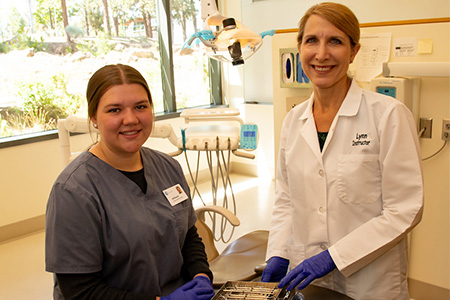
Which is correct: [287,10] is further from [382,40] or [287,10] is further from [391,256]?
[391,256]

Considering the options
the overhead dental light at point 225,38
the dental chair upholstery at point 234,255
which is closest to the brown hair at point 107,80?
the overhead dental light at point 225,38

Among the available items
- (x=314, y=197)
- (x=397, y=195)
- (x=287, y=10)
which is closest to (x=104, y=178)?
(x=314, y=197)

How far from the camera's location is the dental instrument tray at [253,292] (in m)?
1.06

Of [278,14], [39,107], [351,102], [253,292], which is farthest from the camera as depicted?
[278,14]

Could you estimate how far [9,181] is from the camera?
3430 mm

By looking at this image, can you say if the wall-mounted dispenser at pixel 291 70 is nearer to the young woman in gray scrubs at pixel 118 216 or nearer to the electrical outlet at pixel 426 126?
the electrical outlet at pixel 426 126

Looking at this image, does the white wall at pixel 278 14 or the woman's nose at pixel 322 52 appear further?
the white wall at pixel 278 14

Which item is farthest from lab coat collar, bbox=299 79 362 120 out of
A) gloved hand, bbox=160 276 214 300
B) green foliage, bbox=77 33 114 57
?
Answer: green foliage, bbox=77 33 114 57

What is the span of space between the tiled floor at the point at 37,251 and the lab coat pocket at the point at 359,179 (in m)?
2.07

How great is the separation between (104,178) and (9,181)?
8.64 ft

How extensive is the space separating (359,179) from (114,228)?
2.25ft

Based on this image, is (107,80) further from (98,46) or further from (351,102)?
(98,46)

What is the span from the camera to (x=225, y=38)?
1917mm

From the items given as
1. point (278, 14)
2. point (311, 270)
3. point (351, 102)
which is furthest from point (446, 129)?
point (278, 14)
